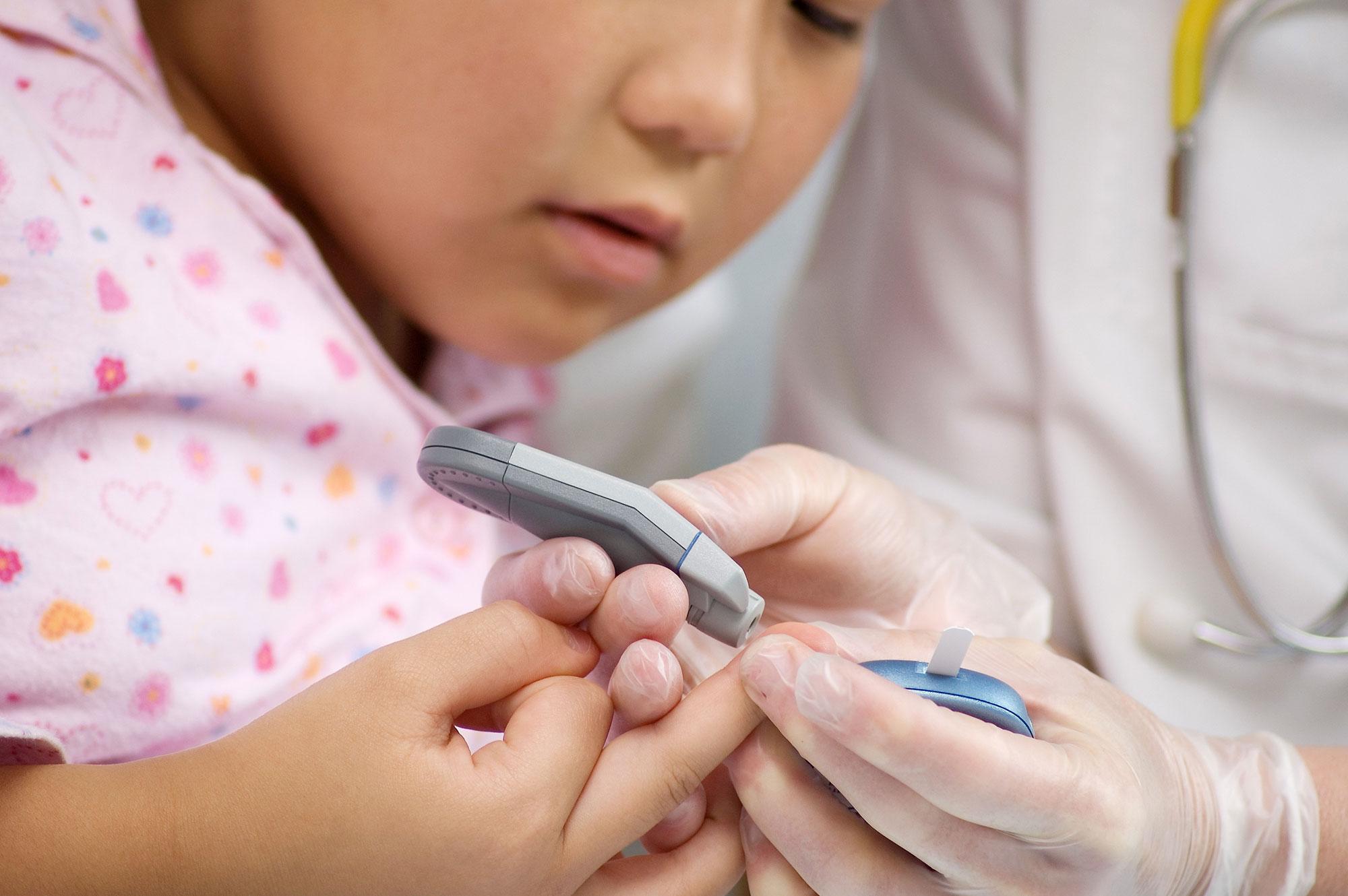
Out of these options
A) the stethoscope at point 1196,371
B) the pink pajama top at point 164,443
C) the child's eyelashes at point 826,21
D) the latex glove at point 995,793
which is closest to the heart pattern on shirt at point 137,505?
the pink pajama top at point 164,443

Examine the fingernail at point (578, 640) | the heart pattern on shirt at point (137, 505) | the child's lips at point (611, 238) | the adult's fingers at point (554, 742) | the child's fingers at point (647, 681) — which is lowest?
the heart pattern on shirt at point (137, 505)

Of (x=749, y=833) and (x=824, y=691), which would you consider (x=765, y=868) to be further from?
(x=824, y=691)

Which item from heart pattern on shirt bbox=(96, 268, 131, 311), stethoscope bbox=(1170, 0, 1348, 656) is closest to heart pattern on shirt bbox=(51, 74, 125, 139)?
heart pattern on shirt bbox=(96, 268, 131, 311)

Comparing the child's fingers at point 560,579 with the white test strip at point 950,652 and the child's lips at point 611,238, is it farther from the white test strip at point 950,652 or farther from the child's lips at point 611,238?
the child's lips at point 611,238

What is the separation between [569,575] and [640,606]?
4 centimetres

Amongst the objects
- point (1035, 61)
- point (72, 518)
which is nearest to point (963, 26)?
point (1035, 61)

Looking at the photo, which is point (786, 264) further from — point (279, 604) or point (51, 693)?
point (51, 693)

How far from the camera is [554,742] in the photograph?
46 cm

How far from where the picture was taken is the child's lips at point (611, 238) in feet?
2.31

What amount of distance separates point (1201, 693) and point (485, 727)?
0.53m

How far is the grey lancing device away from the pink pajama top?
187mm

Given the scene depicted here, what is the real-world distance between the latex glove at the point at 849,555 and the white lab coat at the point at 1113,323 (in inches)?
6.1

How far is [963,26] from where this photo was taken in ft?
2.90

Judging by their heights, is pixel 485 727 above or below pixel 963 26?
below
